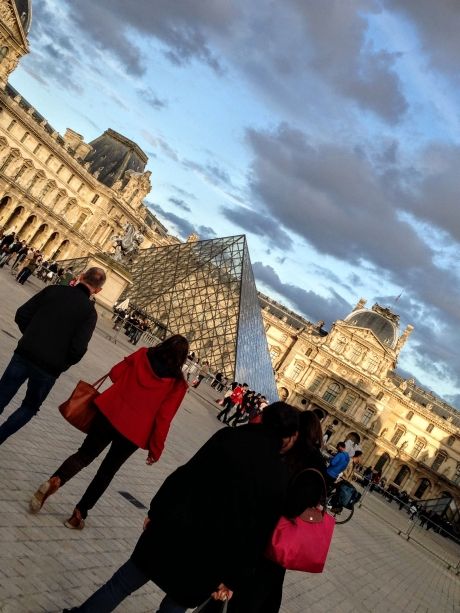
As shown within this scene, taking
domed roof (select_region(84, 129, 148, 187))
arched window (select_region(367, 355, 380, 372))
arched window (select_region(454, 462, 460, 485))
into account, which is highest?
domed roof (select_region(84, 129, 148, 187))

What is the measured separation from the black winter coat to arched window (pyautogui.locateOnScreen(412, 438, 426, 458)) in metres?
60.8

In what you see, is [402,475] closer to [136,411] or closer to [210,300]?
[210,300]

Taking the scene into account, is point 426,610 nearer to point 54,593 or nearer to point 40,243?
point 54,593

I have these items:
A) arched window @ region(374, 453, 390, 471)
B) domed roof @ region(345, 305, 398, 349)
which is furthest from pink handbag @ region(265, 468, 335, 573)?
arched window @ region(374, 453, 390, 471)

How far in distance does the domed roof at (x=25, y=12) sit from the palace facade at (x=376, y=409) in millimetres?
39862

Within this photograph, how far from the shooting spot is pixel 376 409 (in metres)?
58.2

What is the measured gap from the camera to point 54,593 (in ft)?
10.2

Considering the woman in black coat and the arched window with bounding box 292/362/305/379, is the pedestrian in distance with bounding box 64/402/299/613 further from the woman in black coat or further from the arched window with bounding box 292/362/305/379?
the arched window with bounding box 292/362/305/379

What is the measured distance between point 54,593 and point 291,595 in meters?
3.40

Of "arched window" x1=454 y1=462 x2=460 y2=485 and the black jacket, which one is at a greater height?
"arched window" x1=454 y1=462 x2=460 y2=485

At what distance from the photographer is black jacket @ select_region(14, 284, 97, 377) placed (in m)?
A: 4.02

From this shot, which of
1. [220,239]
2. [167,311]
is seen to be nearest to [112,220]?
[220,239]

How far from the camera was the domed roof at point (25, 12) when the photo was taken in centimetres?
3853

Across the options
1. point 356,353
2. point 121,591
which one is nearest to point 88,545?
point 121,591
